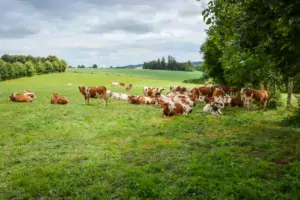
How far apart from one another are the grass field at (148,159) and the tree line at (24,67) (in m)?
73.1

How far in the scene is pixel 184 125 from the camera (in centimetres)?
1561

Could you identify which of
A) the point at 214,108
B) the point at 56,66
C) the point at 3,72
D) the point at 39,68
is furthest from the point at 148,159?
the point at 56,66

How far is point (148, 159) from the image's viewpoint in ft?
31.1

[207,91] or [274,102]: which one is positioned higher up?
[207,91]

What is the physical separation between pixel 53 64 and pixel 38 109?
96778 millimetres

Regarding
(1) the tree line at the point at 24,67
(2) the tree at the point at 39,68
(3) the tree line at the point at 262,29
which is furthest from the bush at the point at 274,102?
(2) the tree at the point at 39,68

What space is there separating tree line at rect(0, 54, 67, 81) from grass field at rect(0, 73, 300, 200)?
73104mm

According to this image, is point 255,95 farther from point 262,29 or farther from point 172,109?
point 262,29

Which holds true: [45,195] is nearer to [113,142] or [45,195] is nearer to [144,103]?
[113,142]

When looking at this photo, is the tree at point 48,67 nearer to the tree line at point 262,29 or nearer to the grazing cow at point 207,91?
the grazing cow at point 207,91

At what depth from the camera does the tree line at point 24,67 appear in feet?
264

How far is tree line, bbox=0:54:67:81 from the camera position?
8053 cm

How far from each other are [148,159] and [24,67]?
299 ft

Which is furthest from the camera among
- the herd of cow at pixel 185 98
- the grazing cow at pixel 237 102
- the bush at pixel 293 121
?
the grazing cow at pixel 237 102
